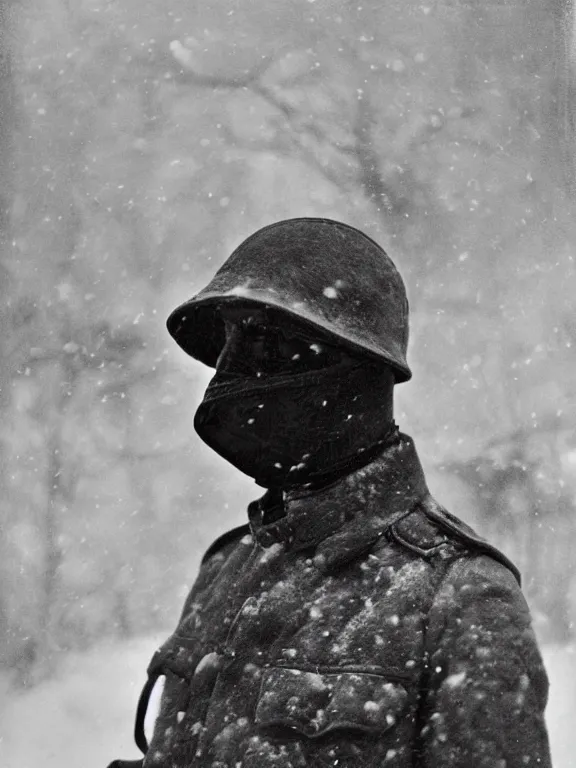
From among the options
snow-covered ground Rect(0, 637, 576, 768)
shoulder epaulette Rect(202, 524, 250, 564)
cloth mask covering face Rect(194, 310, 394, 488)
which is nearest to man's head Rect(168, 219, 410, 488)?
cloth mask covering face Rect(194, 310, 394, 488)

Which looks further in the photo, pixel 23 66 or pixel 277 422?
pixel 23 66

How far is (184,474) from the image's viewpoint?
8875mm

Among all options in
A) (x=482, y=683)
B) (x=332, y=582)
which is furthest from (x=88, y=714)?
(x=482, y=683)

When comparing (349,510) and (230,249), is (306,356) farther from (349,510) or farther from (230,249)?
(230,249)

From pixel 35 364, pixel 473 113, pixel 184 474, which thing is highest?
pixel 473 113

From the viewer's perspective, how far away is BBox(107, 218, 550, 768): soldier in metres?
2.15

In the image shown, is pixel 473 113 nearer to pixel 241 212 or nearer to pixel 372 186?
pixel 372 186

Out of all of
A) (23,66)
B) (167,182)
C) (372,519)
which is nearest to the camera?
(372,519)

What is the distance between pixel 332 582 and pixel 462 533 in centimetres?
29

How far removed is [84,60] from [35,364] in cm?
229

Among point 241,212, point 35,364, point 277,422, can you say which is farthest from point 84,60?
point 277,422

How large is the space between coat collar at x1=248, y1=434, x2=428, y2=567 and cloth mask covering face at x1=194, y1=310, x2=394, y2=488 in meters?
0.05

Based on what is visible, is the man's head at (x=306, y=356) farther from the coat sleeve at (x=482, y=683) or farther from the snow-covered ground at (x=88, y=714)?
the snow-covered ground at (x=88, y=714)

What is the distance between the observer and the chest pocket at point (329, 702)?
2.15 meters
